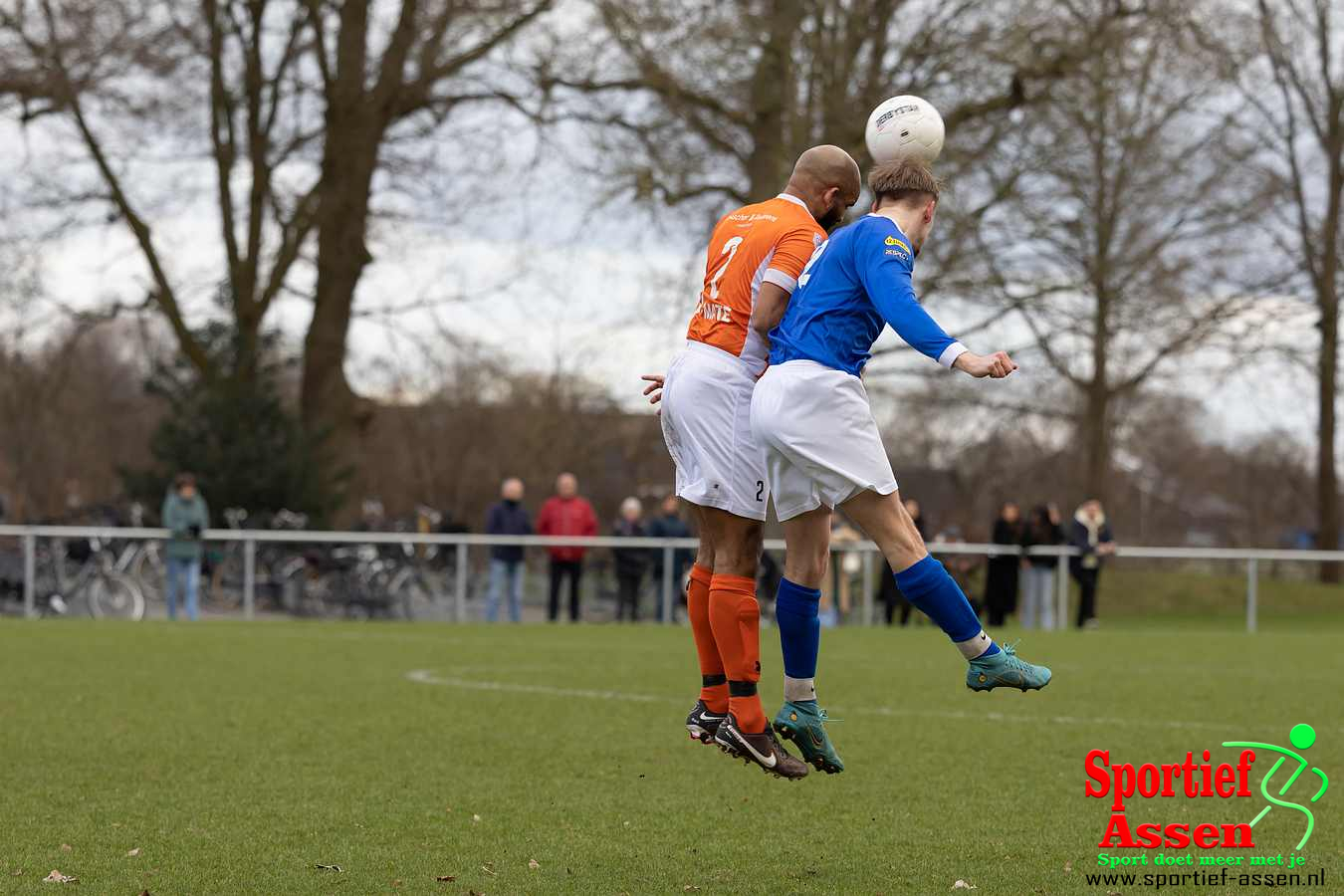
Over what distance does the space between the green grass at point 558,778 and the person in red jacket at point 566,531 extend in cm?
761

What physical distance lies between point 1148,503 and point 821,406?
64522 millimetres

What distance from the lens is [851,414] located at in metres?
6.06

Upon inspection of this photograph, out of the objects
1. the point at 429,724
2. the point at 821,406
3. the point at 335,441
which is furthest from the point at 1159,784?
the point at 335,441

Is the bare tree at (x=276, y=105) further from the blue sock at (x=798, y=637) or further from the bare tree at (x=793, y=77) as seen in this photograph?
the blue sock at (x=798, y=637)

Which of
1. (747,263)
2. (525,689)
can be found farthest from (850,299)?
(525,689)

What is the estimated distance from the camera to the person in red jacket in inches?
888

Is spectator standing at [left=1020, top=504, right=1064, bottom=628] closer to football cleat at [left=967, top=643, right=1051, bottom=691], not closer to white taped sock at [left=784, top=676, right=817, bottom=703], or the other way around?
white taped sock at [left=784, top=676, right=817, bottom=703]

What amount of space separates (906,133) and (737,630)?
186cm

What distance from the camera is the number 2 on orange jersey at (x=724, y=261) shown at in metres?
6.56

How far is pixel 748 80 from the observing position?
24969mm

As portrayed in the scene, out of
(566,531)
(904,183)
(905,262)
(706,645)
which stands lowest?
(706,645)

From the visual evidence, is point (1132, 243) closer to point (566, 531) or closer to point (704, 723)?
point (566, 531)

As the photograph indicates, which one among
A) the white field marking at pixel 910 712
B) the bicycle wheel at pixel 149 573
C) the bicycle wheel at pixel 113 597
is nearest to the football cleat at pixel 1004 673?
the white field marking at pixel 910 712

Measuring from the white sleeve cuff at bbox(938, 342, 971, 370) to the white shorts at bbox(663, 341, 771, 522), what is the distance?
1.03 m
